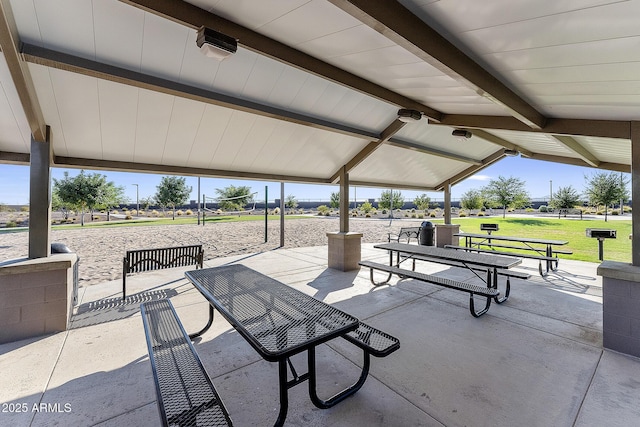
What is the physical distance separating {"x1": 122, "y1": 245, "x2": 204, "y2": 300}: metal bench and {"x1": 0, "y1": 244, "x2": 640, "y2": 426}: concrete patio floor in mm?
574

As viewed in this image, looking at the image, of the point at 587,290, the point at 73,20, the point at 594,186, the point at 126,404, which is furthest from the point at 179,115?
the point at 594,186

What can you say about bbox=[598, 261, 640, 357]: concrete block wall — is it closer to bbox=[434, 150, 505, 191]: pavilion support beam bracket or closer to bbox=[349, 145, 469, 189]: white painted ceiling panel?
bbox=[349, 145, 469, 189]: white painted ceiling panel

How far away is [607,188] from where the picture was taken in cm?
1856

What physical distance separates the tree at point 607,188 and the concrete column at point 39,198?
91.1 ft

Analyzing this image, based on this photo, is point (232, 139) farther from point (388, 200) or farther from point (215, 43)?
point (388, 200)

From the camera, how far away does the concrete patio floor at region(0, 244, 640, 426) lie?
2.04m

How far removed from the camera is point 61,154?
4168 mm

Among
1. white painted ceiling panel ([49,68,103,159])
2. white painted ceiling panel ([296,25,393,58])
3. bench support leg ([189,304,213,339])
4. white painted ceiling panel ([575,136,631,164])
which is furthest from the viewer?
white painted ceiling panel ([575,136,631,164])

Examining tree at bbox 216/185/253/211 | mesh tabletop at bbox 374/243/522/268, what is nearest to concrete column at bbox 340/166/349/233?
mesh tabletop at bbox 374/243/522/268

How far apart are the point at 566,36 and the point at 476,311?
11.7 ft

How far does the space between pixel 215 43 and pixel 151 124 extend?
8.23 feet

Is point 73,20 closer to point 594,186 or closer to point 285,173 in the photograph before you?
point 285,173

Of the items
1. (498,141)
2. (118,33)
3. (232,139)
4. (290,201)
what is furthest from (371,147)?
(290,201)

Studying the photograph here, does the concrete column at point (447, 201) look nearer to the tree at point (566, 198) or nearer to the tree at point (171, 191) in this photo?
the tree at point (566, 198)
